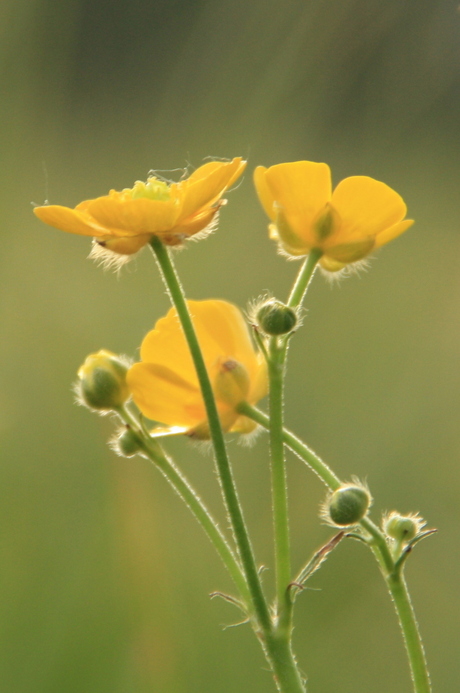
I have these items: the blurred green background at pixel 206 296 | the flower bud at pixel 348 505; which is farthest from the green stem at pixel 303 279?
the blurred green background at pixel 206 296

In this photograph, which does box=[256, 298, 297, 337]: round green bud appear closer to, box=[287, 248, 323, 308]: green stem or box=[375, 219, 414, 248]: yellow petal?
box=[287, 248, 323, 308]: green stem

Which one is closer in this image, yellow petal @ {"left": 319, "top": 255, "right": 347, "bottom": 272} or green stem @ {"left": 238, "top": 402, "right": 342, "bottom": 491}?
green stem @ {"left": 238, "top": 402, "right": 342, "bottom": 491}

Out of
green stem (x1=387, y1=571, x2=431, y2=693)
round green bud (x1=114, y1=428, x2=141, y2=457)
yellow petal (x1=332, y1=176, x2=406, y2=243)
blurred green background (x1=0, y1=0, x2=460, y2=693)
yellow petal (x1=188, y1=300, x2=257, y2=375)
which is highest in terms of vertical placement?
blurred green background (x1=0, y1=0, x2=460, y2=693)

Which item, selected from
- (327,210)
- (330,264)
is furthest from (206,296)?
(327,210)

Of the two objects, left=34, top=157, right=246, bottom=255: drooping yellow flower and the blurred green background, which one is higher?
the blurred green background

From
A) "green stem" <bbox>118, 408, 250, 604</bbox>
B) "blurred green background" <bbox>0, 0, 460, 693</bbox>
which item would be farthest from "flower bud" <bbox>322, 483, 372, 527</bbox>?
"blurred green background" <bbox>0, 0, 460, 693</bbox>

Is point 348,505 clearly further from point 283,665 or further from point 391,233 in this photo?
point 391,233
